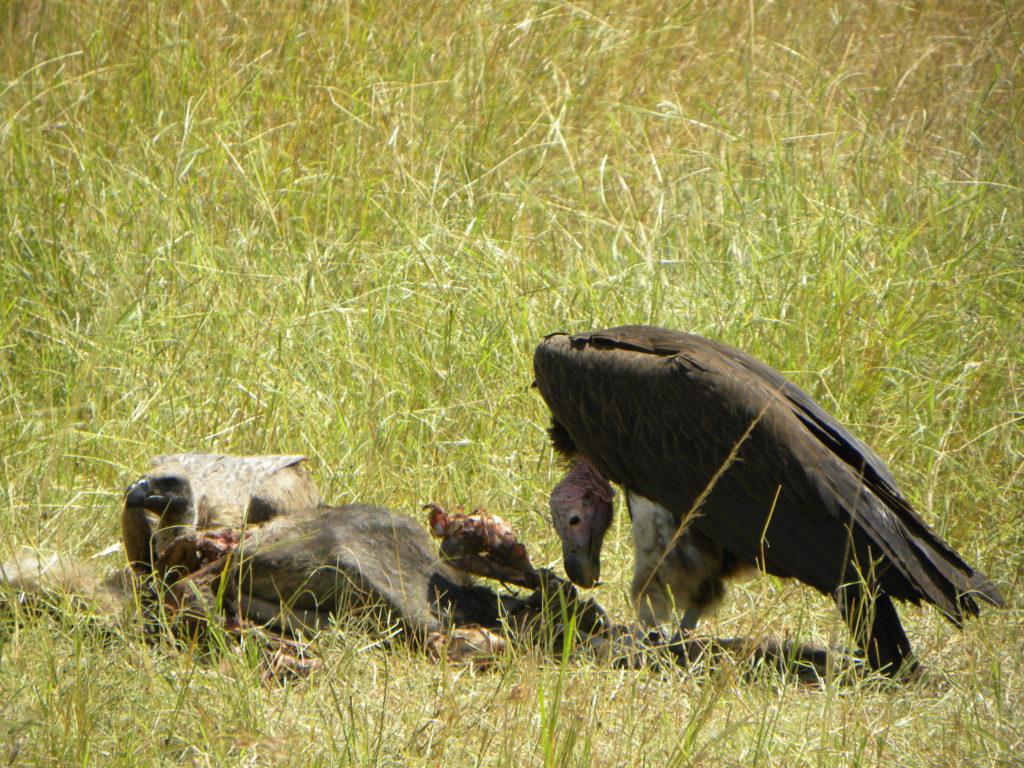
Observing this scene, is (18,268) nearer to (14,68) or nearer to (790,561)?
(14,68)

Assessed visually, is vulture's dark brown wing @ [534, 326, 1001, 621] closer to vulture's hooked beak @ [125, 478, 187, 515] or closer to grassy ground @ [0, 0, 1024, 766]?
grassy ground @ [0, 0, 1024, 766]

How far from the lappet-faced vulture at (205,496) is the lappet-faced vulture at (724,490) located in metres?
0.86

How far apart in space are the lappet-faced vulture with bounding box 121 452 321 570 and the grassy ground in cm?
30

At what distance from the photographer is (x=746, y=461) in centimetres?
345

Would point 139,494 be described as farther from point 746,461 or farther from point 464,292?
point 464,292

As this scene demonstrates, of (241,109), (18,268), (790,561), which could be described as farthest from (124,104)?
(790,561)

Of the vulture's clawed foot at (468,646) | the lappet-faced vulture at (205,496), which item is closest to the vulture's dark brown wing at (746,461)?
the vulture's clawed foot at (468,646)

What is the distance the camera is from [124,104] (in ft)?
19.5

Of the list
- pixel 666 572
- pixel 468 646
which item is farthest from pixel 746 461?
pixel 468 646

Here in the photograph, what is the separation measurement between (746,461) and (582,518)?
0.57 metres

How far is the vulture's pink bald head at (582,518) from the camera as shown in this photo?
3645 millimetres

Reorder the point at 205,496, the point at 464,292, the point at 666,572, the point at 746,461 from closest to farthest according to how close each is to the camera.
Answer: the point at 746,461 → the point at 666,572 → the point at 205,496 → the point at 464,292

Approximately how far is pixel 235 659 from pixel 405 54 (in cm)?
436

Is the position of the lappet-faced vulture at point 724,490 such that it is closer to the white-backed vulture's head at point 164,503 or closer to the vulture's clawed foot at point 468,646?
the vulture's clawed foot at point 468,646
